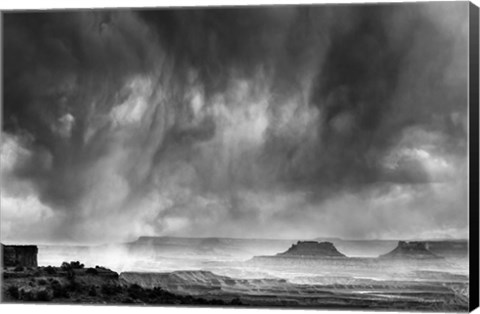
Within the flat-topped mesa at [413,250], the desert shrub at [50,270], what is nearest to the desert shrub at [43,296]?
the desert shrub at [50,270]

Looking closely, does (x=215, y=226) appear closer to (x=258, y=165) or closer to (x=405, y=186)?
(x=258, y=165)

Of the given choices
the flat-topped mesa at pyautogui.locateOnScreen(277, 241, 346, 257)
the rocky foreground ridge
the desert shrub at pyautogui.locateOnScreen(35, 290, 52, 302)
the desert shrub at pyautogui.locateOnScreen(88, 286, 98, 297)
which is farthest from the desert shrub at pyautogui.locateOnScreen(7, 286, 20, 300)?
the flat-topped mesa at pyautogui.locateOnScreen(277, 241, 346, 257)

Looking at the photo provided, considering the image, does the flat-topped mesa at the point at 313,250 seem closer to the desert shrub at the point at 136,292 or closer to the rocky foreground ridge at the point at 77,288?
the rocky foreground ridge at the point at 77,288

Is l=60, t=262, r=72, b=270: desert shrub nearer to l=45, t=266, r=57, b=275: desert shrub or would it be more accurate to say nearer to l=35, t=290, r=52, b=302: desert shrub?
l=45, t=266, r=57, b=275: desert shrub

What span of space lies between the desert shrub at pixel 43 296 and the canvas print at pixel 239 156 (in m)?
0.02

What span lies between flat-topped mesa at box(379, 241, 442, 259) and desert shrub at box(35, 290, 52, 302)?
3.32 meters

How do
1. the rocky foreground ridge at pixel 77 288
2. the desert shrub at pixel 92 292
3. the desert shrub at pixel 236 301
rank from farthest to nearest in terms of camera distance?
the desert shrub at pixel 92 292, the rocky foreground ridge at pixel 77 288, the desert shrub at pixel 236 301

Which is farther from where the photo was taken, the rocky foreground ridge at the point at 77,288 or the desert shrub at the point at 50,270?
the desert shrub at the point at 50,270

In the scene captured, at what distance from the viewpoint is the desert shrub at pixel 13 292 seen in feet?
48.5

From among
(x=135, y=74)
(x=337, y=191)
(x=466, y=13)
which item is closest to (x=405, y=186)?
(x=337, y=191)

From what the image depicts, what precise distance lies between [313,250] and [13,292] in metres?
2.93

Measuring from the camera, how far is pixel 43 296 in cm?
1473

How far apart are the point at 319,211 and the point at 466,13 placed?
2.21 m

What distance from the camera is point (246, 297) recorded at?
1426 centimetres
